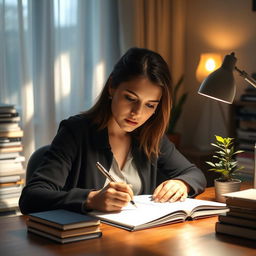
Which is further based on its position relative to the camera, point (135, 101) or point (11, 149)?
point (11, 149)

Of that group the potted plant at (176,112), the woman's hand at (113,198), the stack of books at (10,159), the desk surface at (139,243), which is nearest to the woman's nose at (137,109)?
the woman's hand at (113,198)

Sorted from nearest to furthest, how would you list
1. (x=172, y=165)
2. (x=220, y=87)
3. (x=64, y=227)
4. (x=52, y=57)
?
(x=64, y=227) < (x=220, y=87) < (x=172, y=165) < (x=52, y=57)

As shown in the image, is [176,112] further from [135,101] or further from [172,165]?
[135,101]

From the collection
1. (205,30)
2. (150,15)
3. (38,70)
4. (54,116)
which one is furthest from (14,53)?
(205,30)

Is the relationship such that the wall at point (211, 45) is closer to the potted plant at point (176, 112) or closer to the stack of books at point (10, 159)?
the potted plant at point (176, 112)

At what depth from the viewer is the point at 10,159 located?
327 cm

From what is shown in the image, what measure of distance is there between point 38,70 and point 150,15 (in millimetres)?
986

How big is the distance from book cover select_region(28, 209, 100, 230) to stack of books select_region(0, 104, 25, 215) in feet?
5.60

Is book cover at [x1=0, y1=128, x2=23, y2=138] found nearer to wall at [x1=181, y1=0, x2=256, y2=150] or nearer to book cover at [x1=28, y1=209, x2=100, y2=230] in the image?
wall at [x1=181, y1=0, x2=256, y2=150]

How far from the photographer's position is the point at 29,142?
3582 mm

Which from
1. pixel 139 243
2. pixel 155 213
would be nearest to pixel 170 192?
pixel 155 213

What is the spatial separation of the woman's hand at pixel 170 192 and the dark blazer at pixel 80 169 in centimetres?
12

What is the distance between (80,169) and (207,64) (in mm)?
Result: 2049

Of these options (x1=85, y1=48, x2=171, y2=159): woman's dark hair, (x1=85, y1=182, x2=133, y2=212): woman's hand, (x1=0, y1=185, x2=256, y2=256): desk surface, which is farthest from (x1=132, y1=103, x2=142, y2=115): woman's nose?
(x1=0, y1=185, x2=256, y2=256): desk surface
